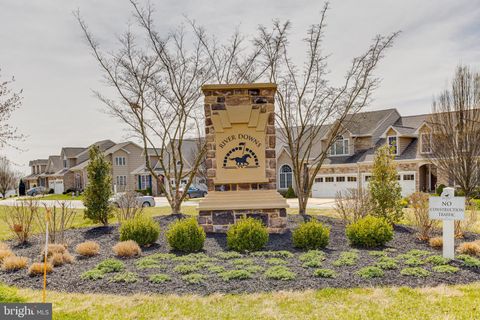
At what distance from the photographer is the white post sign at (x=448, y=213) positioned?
773cm

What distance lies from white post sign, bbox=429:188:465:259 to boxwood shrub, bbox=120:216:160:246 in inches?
232

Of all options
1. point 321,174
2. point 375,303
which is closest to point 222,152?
point 375,303

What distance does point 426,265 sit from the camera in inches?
288

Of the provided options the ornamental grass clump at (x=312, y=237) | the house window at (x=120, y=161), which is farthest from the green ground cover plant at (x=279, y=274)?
the house window at (x=120, y=161)

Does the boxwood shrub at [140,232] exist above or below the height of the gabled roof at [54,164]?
below

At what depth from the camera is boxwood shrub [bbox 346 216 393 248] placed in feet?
29.1

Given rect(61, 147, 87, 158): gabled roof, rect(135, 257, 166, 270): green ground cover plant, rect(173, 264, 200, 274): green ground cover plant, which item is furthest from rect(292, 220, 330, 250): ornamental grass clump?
rect(61, 147, 87, 158): gabled roof

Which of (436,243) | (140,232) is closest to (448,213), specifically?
(436,243)

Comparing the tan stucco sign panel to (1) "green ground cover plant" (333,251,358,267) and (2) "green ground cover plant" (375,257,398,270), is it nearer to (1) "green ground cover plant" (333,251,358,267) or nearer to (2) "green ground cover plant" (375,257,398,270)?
(1) "green ground cover plant" (333,251,358,267)

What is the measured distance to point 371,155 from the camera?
30.6 m

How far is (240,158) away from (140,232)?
3171 mm

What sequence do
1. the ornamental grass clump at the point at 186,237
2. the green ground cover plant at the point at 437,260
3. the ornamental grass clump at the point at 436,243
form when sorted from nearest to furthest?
the green ground cover plant at the point at 437,260, the ornamental grass clump at the point at 186,237, the ornamental grass clump at the point at 436,243

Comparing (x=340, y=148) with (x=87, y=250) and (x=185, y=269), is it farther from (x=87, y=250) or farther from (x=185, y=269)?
(x=185, y=269)

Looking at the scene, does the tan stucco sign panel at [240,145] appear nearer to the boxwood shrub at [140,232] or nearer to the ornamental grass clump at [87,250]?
the boxwood shrub at [140,232]
